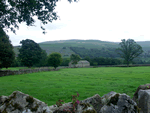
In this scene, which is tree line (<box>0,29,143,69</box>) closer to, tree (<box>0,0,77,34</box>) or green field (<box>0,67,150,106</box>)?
green field (<box>0,67,150,106</box>)

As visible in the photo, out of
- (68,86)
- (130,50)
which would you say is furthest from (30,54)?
(130,50)

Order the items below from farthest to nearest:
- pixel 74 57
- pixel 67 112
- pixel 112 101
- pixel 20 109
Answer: pixel 74 57, pixel 112 101, pixel 67 112, pixel 20 109

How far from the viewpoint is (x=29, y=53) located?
6994cm

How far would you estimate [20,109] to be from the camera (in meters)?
2.54

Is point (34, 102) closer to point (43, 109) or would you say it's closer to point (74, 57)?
point (43, 109)

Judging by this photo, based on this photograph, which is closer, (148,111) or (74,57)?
(148,111)

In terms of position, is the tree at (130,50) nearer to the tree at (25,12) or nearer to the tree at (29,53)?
the tree at (29,53)

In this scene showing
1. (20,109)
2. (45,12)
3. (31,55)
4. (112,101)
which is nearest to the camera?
(20,109)

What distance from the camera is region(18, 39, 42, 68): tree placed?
69.2 meters

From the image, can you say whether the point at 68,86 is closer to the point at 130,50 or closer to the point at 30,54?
the point at 30,54

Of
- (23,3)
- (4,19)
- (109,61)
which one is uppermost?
(23,3)

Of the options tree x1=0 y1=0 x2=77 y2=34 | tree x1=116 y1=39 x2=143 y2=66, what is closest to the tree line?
tree x1=116 y1=39 x2=143 y2=66

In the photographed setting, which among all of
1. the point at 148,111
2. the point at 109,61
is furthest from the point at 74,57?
the point at 148,111

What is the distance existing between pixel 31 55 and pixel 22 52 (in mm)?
5394
